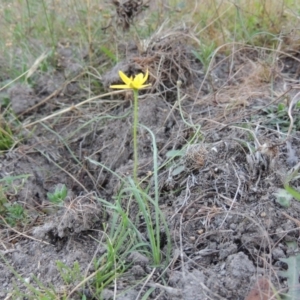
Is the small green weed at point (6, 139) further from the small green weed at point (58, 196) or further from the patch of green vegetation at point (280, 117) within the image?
the patch of green vegetation at point (280, 117)

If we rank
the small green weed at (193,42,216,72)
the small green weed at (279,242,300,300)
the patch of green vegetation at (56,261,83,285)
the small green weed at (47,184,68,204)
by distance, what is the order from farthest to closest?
the small green weed at (193,42,216,72)
the small green weed at (47,184,68,204)
the patch of green vegetation at (56,261,83,285)
the small green weed at (279,242,300,300)

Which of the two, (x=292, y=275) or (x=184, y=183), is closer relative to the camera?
(x=292, y=275)

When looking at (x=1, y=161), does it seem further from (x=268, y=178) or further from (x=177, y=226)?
(x=268, y=178)

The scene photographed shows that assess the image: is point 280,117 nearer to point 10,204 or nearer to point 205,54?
point 205,54

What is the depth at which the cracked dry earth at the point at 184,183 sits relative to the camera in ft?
4.63

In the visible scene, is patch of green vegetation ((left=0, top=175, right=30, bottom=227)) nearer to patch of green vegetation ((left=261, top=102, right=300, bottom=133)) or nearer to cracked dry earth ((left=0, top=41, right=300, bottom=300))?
cracked dry earth ((left=0, top=41, right=300, bottom=300))

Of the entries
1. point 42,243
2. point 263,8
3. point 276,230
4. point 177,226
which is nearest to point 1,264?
point 42,243

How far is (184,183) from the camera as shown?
66.7 inches

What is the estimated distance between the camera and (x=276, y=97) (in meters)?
2.03

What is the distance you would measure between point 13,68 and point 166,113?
909 millimetres

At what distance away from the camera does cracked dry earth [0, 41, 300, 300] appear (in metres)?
1.41

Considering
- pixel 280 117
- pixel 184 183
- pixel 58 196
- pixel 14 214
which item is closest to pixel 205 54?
pixel 280 117

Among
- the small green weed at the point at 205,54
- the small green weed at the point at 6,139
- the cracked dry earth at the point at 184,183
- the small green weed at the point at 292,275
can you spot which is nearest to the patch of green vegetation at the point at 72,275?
the cracked dry earth at the point at 184,183

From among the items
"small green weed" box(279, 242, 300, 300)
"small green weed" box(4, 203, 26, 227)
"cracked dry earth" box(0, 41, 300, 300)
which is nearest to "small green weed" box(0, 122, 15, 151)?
"cracked dry earth" box(0, 41, 300, 300)
